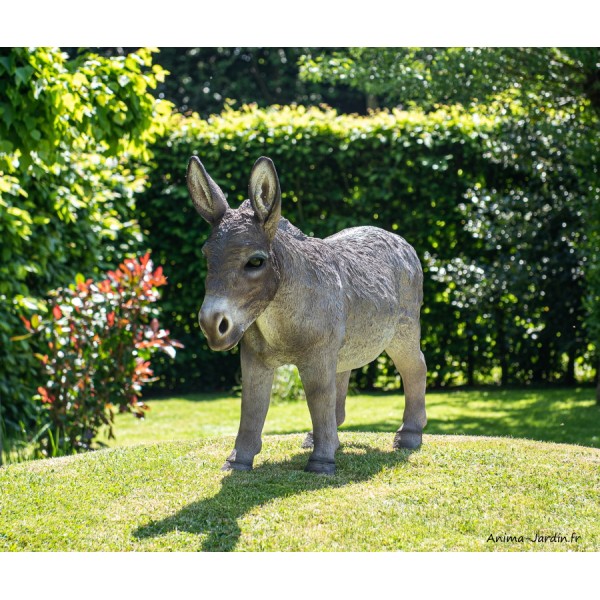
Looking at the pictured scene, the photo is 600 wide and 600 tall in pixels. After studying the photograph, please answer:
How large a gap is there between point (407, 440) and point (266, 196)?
2.50 m

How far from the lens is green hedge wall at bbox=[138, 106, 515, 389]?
41.2 feet

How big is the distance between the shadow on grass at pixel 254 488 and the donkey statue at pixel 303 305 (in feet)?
0.54

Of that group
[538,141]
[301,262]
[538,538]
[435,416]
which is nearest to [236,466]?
[301,262]

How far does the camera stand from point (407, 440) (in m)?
6.70

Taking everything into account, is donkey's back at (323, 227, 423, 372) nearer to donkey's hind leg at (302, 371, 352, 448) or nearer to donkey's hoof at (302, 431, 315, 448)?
donkey's hind leg at (302, 371, 352, 448)

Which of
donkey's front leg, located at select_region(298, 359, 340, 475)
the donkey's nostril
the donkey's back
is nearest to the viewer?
the donkey's nostril

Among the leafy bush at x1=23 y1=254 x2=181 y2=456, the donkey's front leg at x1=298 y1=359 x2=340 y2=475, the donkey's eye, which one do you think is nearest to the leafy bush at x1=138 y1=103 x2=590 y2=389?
Result: the leafy bush at x1=23 y1=254 x2=181 y2=456

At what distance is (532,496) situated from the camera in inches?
217

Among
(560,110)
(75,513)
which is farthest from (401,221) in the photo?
(75,513)

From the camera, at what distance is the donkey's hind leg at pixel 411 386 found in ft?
22.1

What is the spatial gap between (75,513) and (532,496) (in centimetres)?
288

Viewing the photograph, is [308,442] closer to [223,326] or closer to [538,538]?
[223,326]

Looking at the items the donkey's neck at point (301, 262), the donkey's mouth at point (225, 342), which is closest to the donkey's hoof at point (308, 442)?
the donkey's neck at point (301, 262)

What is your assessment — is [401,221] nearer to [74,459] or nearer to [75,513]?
[74,459]
